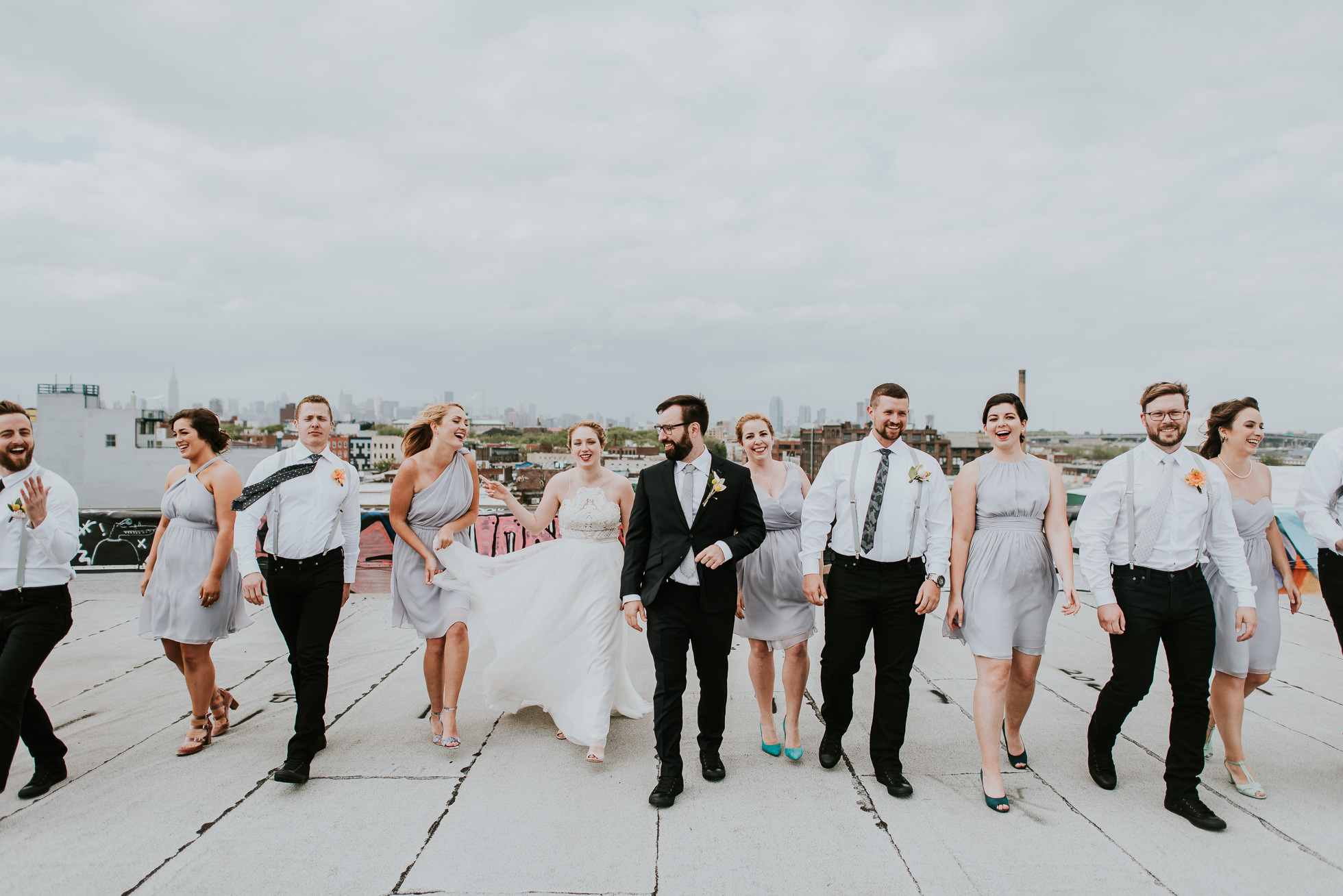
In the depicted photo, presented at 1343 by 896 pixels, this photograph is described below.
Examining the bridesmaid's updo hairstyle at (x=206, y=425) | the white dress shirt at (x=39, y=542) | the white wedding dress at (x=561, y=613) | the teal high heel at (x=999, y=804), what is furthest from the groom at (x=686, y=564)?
the white dress shirt at (x=39, y=542)

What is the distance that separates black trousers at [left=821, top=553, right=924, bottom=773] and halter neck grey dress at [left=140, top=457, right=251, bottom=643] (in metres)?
3.23

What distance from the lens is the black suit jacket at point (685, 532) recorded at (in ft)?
10.8

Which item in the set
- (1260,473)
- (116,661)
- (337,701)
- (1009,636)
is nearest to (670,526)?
(1009,636)

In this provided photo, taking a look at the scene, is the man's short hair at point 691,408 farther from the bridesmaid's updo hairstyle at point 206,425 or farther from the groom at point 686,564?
the bridesmaid's updo hairstyle at point 206,425

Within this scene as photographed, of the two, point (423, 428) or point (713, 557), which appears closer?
point (713, 557)

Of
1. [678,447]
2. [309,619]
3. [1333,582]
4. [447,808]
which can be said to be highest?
[678,447]

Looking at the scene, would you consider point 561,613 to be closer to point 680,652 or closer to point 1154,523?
point 680,652

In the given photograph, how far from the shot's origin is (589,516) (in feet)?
12.8

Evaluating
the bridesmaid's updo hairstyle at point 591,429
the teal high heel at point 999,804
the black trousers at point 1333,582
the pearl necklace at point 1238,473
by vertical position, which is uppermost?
the bridesmaid's updo hairstyle at point 591,429

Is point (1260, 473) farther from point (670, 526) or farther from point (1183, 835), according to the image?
point (670, 526)

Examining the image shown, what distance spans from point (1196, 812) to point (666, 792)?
91.2 inches

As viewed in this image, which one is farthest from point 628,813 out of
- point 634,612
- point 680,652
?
point 634,612

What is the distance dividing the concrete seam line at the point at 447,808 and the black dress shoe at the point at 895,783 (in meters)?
2.04

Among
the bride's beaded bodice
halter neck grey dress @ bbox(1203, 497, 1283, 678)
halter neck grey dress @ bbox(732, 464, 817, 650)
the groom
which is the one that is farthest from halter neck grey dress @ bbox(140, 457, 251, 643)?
halter neck grey dress @ bbox(1203, 497, 1283, 678)
